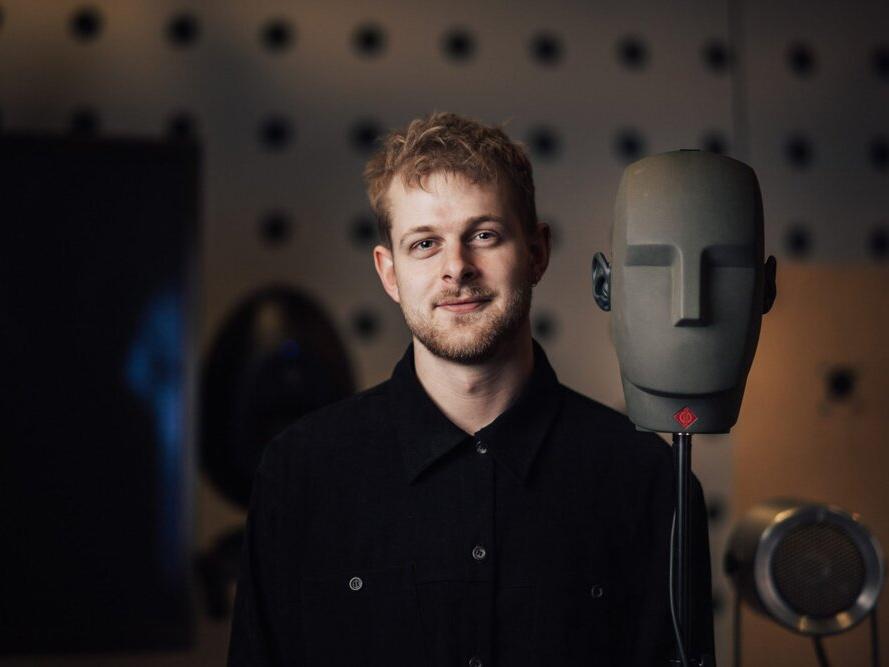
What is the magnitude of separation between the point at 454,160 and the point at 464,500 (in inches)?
18.3

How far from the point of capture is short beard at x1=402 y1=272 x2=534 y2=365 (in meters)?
1.18

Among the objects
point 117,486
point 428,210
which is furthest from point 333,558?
point 117,486

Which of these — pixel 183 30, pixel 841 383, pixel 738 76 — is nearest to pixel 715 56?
pixel 738 76

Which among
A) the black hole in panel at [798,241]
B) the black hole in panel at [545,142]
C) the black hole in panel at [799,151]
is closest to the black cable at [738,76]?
the black hole in panel at [799,151]

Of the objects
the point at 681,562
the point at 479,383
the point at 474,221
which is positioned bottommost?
the point at 681,562

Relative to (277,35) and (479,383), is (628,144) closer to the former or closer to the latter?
(277,35)

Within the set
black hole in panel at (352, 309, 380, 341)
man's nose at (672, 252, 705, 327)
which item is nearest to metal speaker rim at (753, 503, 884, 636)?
man's nose at (672, 252, 705, 327)

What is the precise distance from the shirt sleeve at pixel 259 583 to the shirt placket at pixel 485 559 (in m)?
0.29

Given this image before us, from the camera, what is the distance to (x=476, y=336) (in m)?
1.18

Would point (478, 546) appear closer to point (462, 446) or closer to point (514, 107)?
point (462, 446)

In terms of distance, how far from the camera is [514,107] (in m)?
2.36

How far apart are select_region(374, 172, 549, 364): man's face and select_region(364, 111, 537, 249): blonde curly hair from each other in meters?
0.02

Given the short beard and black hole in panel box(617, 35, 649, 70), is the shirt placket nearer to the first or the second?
the short beard

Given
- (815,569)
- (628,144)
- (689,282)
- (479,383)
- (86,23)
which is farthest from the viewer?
(628,144)
